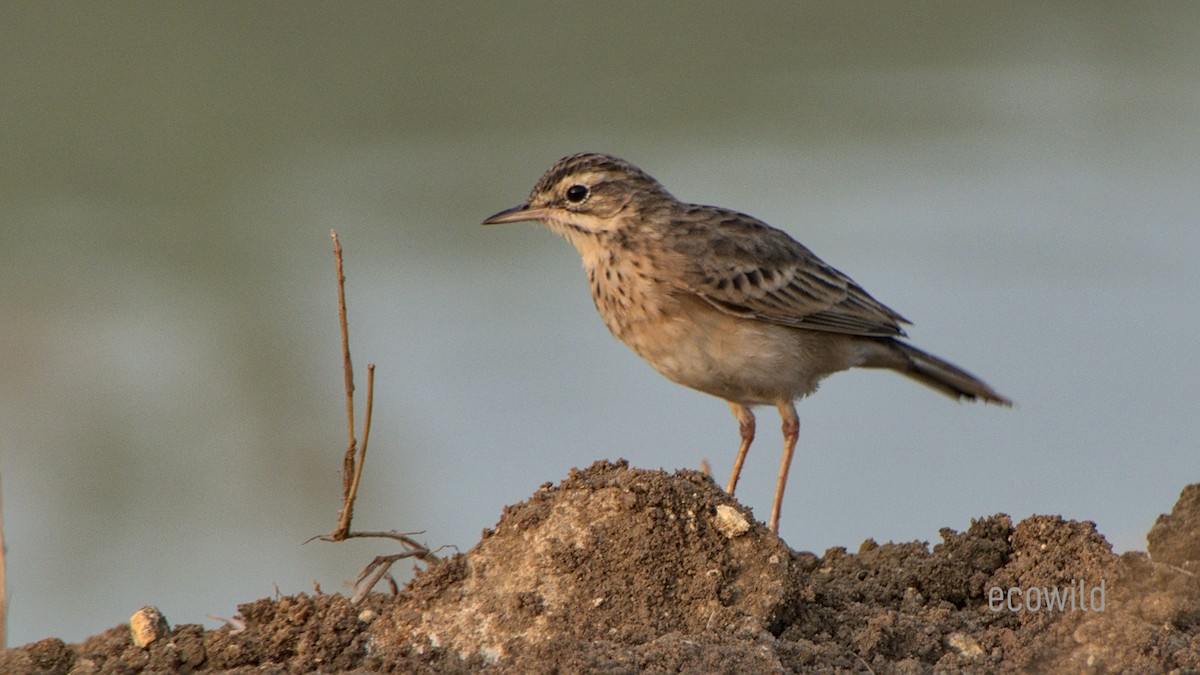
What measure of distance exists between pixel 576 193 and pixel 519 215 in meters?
0.33

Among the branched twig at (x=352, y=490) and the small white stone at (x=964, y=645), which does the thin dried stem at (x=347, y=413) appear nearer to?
the branched twig at (x=352, y=490)

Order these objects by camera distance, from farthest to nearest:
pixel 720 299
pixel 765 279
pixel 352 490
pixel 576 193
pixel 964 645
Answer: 1. pixel 576 193
2. pixel 765 279
3. pixel 720 299
4. pixel 352 490
5. pixel 964 645

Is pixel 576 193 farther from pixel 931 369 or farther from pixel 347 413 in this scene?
pixel 347 413

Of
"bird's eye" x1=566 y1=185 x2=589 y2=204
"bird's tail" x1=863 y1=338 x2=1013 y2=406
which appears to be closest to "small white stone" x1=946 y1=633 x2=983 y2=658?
"bird's tail" x1=863 y1=338 x2=1013 y2=406

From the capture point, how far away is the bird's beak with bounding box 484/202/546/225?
7297 millimetres

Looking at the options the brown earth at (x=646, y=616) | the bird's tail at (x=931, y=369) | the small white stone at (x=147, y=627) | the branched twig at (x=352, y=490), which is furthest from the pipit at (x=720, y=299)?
the small white stone at (x=147, y=627)

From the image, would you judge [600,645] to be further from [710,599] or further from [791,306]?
[791,306]

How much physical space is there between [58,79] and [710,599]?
951cm

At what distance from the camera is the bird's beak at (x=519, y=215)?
730 cm

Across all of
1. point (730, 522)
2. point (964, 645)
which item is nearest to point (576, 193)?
point (730, 522)

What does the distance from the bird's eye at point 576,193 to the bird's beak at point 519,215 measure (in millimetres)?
156

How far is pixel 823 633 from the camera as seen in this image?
4070 mm

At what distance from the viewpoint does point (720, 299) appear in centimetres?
704

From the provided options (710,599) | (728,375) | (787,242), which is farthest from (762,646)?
(787,242)
